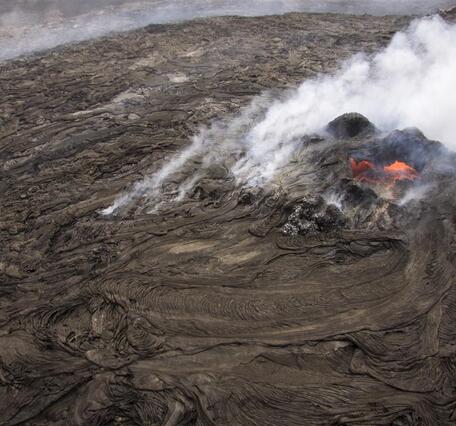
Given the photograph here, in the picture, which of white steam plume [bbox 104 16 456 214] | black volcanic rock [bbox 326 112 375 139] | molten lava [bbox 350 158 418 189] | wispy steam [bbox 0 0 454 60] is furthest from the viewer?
wispy steam [bbox 0 0 454 60]

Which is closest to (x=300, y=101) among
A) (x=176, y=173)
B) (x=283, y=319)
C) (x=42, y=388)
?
(x=176, y=173)

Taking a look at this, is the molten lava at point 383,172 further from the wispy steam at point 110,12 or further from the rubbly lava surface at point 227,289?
the wispy steam at point 110,12

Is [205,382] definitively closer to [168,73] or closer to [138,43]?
[168,73]

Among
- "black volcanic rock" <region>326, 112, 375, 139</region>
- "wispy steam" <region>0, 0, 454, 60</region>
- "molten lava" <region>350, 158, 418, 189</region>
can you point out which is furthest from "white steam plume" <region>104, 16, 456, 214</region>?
"wispy steam" <region>0, 0, 454, 60</region>

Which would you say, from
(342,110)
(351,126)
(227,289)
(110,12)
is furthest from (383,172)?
(110,12)

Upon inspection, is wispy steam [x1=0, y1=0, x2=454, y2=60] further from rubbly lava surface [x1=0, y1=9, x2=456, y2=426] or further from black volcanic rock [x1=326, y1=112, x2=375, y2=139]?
black volcanic rock [x1=326, y1=112, x2=375, y2=139]

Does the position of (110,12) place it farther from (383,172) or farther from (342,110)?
(383,172)
